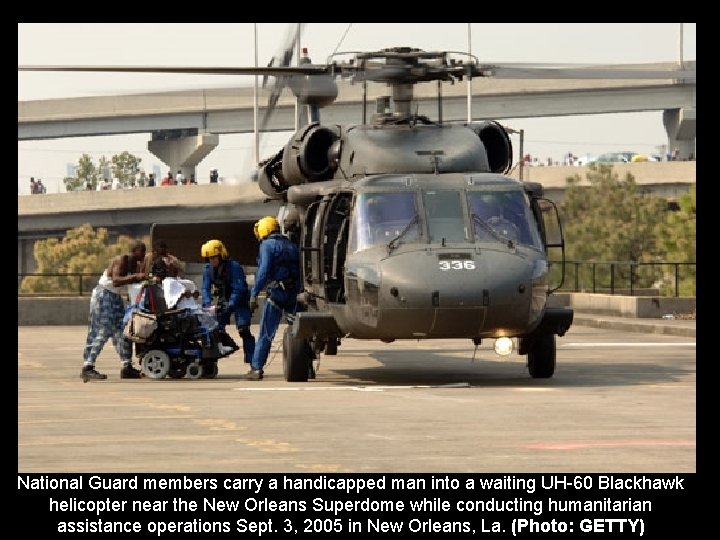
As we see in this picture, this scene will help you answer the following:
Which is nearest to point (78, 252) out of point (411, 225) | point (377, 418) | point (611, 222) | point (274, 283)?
point (611, 222)

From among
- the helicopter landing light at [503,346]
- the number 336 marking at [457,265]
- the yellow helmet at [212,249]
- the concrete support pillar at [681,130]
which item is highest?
the concrete support pillar at [681,130]

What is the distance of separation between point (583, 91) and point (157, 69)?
98.7m

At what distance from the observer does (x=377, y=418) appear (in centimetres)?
1752

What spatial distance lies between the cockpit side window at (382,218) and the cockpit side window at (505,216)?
0.75 m

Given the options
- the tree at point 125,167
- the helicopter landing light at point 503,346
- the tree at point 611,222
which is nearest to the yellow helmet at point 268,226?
the helicopter landing light at point 503,346

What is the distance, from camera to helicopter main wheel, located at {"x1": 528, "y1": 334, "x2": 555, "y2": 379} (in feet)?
75.8

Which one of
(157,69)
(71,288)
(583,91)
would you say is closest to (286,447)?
(157,69)

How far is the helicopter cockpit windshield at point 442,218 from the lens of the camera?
21797 mm

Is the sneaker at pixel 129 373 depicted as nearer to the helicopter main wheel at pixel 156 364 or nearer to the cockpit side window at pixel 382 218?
the helicopter main wheel at pixel 156 364

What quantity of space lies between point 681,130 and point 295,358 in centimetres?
10221

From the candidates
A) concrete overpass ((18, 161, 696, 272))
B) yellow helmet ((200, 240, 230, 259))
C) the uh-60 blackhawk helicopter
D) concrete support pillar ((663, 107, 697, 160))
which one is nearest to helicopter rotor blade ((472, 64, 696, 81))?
the uh-60 blackhawk helicopter

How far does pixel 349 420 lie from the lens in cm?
1731

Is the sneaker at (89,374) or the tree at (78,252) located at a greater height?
the tree at (78,252)
